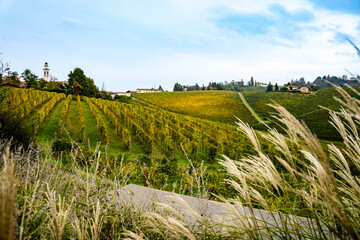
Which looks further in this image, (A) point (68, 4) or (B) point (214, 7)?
(A) point (68, 4)

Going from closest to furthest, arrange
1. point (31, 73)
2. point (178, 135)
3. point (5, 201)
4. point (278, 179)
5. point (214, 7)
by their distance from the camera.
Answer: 1. point (5, 201)
2. point (278, 179)
3. point (214, 7)
4. point (178, 135)
5. point (31, 73)

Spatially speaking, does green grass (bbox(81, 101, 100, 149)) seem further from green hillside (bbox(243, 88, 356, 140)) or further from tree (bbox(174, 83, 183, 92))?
tree (bbox(174, 83, 183, 92))

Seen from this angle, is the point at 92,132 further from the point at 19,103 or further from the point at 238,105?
the point at 238,105

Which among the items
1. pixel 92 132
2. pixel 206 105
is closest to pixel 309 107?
pixel 206 105

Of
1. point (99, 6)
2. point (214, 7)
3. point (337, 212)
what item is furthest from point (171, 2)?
point (337, 212)

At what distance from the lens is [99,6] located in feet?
15.7

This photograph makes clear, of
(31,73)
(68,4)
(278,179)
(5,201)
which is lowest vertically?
(278,179)

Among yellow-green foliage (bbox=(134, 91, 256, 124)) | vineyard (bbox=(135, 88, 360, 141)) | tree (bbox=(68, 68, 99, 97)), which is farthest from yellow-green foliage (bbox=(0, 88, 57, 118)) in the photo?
vineyard (bbox=(135, 88, 360, 141))

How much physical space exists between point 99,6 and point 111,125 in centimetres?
1523

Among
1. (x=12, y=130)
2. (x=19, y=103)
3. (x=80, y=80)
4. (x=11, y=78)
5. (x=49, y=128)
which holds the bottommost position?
(x=49, y=128)

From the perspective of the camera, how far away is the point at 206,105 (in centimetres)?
5453

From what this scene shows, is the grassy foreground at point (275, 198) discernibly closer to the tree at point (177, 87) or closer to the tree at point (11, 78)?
the tree at point (11, 78)

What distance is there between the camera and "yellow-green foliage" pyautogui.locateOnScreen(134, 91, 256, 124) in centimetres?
4625

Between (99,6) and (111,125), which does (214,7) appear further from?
(111,125)
